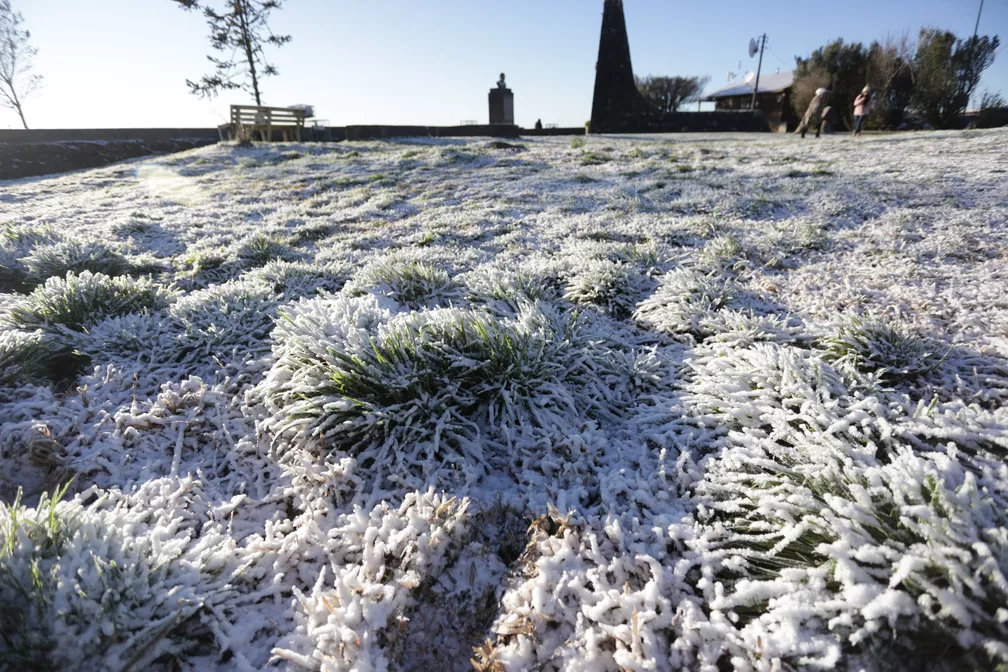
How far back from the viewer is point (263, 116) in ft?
60.6

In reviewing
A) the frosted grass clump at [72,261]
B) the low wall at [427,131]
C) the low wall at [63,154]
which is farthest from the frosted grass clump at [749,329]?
the low wall at [427,131]

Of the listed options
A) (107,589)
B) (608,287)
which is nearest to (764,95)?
(608,287)

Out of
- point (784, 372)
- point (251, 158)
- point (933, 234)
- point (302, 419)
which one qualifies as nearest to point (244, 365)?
point (302, 419)

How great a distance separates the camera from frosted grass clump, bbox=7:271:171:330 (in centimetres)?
330

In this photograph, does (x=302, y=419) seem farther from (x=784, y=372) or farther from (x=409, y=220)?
(x=409, y=220)

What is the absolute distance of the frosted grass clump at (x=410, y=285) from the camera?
153 inches

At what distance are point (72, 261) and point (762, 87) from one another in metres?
46.5

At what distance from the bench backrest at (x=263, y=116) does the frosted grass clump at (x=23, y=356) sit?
1899 cm

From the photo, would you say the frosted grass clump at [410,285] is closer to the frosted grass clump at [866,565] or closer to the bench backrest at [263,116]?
the frosted grass clump at [866,565]

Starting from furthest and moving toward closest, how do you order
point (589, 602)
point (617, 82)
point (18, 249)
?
point (617, 82) → point (18, 249) → point (589, 602)

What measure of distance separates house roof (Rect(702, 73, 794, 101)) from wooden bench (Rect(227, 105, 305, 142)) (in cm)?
3517

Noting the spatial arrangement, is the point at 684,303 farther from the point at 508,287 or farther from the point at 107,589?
the point at 107,589

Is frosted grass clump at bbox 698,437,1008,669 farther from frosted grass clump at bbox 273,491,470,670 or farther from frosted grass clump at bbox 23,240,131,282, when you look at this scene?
frosted grass clump at bbox 23,240,131,282

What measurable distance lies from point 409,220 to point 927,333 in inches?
254
